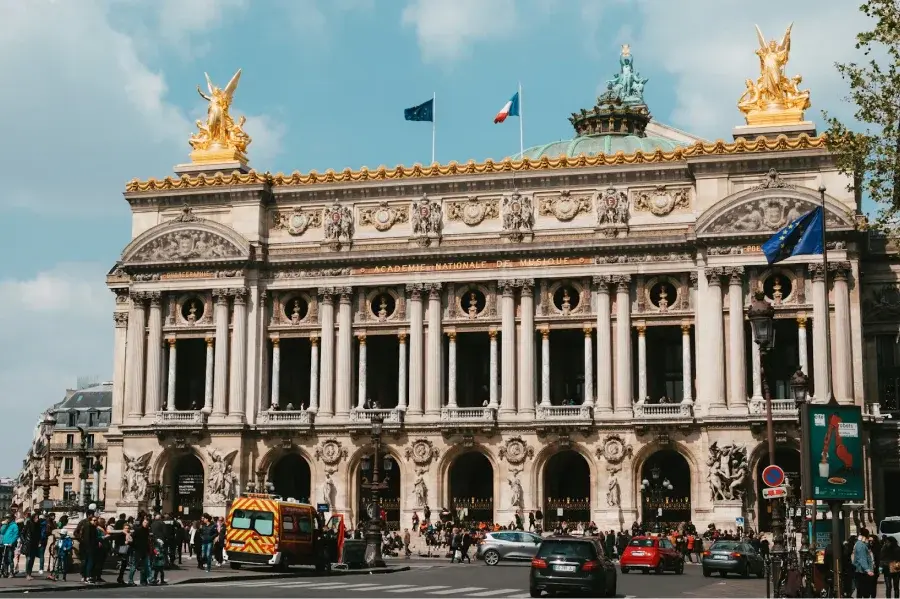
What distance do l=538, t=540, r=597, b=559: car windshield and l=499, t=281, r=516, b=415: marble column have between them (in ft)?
116

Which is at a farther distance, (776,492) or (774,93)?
(774,93)

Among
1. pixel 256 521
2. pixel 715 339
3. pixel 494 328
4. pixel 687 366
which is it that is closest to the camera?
pixel 256 521

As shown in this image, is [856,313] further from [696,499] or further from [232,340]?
[232,340]

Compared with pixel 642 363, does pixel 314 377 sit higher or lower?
lower

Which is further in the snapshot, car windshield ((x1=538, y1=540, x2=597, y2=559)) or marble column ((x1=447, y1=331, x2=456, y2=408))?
marble column ((x1=447, y1=331, x2=456, y2=408))

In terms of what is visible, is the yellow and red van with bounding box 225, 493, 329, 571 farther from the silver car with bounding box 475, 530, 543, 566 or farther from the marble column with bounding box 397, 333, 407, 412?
the marble column with bounding box 397, 333, 407, 412

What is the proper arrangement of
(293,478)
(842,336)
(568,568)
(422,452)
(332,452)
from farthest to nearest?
(293,478)
(332,452)
(422,452)
(842,336)
(568,568)

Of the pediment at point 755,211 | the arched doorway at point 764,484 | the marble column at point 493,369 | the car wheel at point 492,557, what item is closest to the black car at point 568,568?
the car wheel at point 492,557

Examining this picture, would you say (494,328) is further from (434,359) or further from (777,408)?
(777,408)

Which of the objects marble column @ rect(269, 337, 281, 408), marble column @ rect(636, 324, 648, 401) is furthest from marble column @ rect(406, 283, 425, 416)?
marble column @ rect(636, 324, 648, 401)

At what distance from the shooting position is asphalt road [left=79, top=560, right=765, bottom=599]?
37.4 metres

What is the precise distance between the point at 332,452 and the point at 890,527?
29.8 meters

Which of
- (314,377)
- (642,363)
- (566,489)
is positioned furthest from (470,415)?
(642,363)

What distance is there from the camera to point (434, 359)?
7562 centimetres
